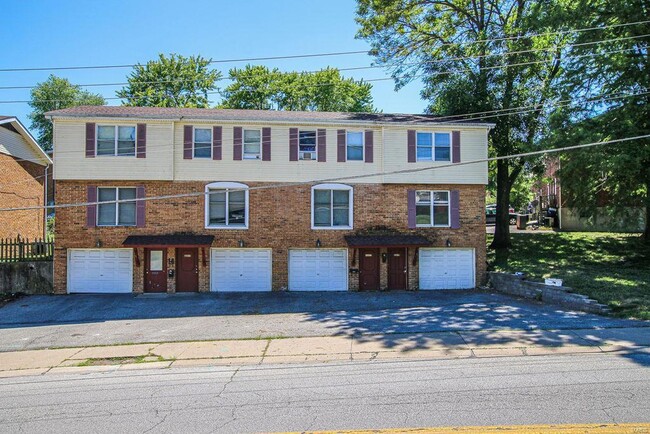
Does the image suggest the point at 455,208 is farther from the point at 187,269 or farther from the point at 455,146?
the point at 187,269

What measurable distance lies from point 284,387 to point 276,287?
11986 mm

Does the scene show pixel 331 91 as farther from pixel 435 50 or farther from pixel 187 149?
pixel 187 149

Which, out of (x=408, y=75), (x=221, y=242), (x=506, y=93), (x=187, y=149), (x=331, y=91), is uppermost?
(x=331, y=91)

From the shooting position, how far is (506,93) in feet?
82.1

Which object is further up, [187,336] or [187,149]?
[187,149]

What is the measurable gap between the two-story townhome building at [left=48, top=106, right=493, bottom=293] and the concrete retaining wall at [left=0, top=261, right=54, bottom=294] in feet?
1.97

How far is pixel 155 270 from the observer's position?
1923cm

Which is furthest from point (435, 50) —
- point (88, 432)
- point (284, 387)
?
point (88, 432)

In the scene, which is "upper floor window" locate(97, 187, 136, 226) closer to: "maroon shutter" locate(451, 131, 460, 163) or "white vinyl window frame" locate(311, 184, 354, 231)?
"white vinyl window frame" locate(311, 184, 354, 231)

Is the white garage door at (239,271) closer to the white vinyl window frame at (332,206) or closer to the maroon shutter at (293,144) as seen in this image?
the white vinyl window frame at (332,206)

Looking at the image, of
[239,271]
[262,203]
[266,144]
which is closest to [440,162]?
[266,144]

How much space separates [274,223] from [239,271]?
102 inches

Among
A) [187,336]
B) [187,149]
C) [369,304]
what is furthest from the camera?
[187,149]

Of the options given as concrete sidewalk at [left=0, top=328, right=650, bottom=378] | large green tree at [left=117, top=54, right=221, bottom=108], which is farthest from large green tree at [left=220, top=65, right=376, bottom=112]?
concrete sidewalk at [left=0, top=328, right=650, bottom=378]
